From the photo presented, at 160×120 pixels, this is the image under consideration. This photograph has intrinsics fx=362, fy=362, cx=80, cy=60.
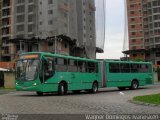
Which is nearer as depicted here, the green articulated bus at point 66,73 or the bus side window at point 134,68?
the green articulated bus at point 66,73

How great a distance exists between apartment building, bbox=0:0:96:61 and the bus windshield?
184 feet

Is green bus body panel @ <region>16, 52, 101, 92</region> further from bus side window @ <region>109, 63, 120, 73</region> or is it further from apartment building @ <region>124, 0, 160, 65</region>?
apartment building @ <region>124, 0, 160, 65</region>

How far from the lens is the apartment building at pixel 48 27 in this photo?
88312 mm

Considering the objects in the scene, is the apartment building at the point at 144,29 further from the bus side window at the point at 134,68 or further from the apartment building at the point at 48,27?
the bus side window at the point at 134,68

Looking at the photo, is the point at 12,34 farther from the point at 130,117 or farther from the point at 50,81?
the point at 130,117

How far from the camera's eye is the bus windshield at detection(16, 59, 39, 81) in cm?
2553

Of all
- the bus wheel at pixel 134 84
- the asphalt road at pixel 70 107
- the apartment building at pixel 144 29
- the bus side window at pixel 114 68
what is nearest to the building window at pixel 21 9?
the apartment building at pixel 144 29

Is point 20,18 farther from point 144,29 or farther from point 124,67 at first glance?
point 124,67

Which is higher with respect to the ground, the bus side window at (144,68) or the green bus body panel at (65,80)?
the bus side window at (144,68)

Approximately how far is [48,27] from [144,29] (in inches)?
1690

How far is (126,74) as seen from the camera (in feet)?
120

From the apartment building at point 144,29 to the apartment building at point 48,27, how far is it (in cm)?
2151

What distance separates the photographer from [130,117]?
40.1 ft

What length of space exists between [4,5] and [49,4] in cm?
1838
